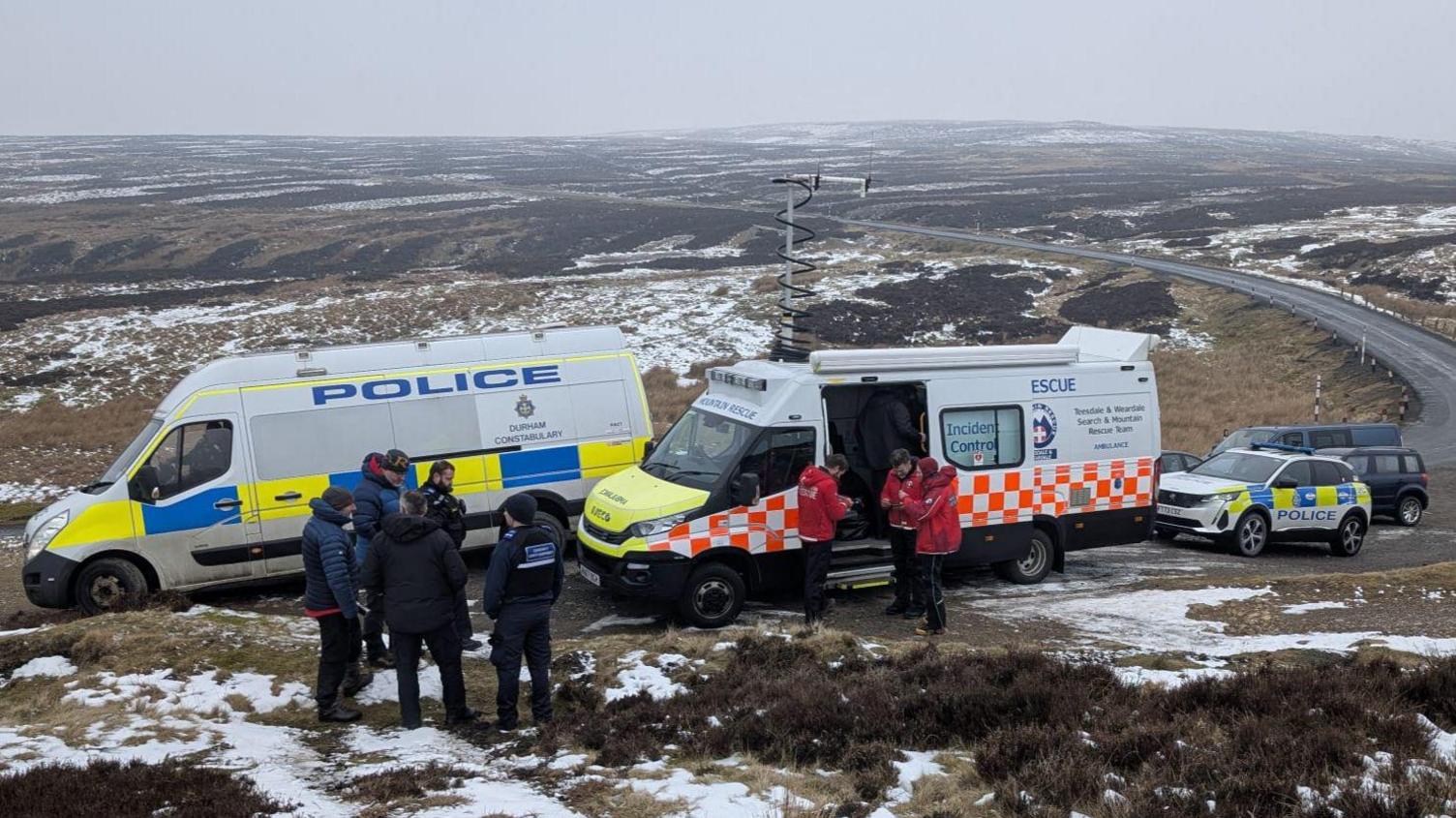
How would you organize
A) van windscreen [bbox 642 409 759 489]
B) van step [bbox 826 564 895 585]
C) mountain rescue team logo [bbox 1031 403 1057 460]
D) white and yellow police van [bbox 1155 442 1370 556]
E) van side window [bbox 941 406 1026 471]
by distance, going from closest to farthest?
van windscreen [bbox 642 409 759 489]
van step [bbox 826 564 895 585]
van side window [bbox 941 406 1026 471]
mountain rescue team logo [bbox 1031 403 1057 460]
white and yellow police van [bbox 1155 442 1370 556]

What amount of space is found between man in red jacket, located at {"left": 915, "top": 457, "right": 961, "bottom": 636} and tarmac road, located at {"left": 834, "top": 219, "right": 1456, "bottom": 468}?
21.3m

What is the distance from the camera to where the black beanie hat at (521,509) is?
7.23m

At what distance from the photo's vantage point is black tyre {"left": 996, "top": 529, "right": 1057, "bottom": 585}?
41.8 ft

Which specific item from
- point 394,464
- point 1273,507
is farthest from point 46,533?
point 1273,507

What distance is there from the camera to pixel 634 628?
10.9m

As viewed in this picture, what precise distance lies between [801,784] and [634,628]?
5051mm

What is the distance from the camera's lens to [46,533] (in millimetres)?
11070

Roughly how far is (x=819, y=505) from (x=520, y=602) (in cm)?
375

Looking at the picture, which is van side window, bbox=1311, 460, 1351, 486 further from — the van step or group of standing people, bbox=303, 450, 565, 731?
group of standing people, bbox=303, 450, 565, 731

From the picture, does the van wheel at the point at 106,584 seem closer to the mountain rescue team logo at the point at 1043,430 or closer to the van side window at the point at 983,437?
the van side window at the point at 983,437

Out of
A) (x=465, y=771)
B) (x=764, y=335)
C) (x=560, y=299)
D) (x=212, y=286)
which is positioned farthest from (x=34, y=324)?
(x=465, y=771)

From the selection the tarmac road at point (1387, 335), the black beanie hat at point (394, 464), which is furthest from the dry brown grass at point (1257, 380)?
the black beanie hat at point (394, 464)

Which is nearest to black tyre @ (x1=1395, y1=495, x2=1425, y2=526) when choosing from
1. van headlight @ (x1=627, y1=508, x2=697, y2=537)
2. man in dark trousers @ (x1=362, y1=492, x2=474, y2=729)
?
van headlight @ (x1=627, y1=508, x2=697, y2=537)

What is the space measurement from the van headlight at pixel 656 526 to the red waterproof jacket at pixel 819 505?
1170 millimetres
